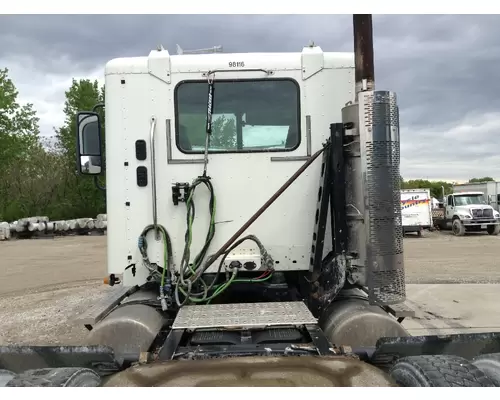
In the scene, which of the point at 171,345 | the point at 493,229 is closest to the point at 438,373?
the point at 171,345

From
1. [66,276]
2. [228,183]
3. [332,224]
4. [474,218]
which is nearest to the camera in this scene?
[332,224]

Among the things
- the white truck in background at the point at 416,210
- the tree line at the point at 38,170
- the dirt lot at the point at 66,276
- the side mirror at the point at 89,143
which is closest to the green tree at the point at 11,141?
the tree line at the point at 38,170

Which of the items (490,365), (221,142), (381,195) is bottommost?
(490,365)

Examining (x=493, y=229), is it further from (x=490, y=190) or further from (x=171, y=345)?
(x=171, y=345)

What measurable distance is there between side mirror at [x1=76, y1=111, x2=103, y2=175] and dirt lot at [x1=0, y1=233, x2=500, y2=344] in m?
3.41

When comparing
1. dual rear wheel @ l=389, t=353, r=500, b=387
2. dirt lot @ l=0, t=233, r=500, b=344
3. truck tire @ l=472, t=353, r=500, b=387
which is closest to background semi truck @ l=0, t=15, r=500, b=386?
truck tire @ l=472, t=353, r=500, b=387

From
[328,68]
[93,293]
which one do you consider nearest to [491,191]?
[93,293]

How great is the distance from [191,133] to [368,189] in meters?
1.71

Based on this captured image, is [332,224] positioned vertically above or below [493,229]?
above

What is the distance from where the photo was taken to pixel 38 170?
128 ft

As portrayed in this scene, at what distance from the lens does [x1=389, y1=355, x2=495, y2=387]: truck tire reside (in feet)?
6.68

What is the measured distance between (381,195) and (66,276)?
1195 centimetres

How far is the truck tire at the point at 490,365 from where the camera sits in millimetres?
2375

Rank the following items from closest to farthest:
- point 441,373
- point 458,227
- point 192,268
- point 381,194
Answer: point 441,373
point 381,194
point 192,268
point 458,227
